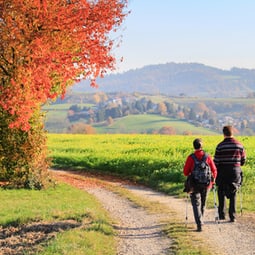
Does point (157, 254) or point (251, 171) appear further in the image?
point (251, 171)

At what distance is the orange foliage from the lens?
63.8 feet

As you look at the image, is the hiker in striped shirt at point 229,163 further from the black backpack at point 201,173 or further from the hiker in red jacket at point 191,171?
the black backpack at point 201,173

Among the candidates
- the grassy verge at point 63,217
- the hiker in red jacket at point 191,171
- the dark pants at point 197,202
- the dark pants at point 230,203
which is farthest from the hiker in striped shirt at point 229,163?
the grassy verge at point 63,217

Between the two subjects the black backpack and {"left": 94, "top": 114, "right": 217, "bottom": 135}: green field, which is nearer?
the black backpack

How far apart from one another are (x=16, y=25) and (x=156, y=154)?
17.6 meters

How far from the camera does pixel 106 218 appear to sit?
16.2 m

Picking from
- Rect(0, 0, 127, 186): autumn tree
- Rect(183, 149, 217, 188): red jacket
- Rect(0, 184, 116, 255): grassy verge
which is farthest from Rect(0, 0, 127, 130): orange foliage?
Rect(183, 149, 217, 188): red jacket

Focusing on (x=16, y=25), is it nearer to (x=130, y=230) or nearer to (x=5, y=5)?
(x=5, y=5)

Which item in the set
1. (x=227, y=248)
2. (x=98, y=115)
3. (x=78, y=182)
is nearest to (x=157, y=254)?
(x=227, y=248)

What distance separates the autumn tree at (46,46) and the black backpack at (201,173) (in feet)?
27.3

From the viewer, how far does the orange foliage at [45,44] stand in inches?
765

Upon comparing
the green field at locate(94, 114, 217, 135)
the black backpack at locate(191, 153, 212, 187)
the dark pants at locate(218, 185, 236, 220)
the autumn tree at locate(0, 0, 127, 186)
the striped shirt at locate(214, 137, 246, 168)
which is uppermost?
the autumn tree at locate(0, 0, 127, 186)

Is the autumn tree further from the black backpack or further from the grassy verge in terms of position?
the black backpack

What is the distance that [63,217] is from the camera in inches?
650
